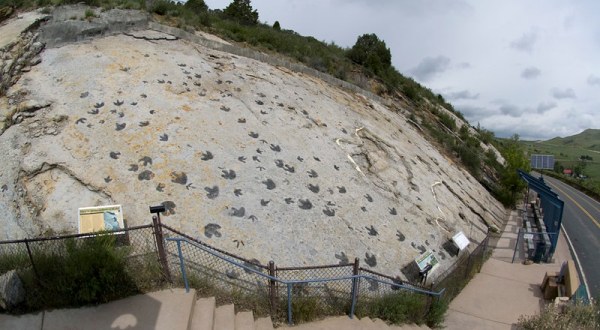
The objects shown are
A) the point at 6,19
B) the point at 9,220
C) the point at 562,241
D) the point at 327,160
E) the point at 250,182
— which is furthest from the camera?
the point at 562,241

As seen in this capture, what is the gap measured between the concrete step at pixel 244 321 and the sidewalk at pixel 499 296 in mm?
4859

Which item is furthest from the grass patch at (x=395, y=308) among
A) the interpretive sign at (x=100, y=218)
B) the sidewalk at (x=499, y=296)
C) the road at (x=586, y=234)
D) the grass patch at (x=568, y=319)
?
the road at (x=586, y=234)

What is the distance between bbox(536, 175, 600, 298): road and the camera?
15321 mm

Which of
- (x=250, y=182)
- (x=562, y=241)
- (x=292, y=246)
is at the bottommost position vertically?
(x=562, y=241)

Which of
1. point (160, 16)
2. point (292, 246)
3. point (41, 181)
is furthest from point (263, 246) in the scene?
point (160, 16)

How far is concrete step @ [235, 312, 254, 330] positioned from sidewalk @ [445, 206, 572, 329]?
15.9 feet

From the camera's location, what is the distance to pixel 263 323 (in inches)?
253

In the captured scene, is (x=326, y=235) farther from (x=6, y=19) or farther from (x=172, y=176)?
(x=6, y=19)

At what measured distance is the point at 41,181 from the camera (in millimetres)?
7762

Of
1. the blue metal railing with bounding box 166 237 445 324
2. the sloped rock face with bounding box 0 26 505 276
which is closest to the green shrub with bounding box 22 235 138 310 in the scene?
the blue metal railing with bounding box 166 237 445 324

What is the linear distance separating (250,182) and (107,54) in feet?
20.8

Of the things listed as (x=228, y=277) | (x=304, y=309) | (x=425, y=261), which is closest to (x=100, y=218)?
(x=228, y=277)

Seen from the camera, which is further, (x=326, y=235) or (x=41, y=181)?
(x=326, y=235)

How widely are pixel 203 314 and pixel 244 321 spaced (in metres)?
0.69
